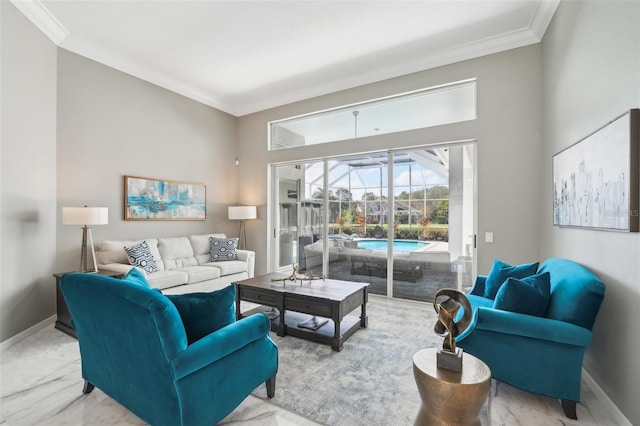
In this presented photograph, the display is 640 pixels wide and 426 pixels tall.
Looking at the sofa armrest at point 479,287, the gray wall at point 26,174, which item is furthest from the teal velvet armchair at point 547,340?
the gray wall at point 26,174

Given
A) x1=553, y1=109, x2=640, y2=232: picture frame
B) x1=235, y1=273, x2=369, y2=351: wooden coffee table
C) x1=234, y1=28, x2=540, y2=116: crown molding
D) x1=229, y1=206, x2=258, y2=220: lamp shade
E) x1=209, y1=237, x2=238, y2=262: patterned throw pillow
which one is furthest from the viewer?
x1=229, y1=206, x2=258, y2=220: lamp shade

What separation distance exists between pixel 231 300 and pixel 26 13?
381 cm

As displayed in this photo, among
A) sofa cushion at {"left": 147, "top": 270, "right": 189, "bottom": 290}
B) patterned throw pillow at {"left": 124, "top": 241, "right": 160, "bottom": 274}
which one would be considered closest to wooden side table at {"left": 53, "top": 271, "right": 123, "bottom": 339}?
sofa cushion at {"left": 147, "top": 270, "right": 189, "bottom": 290}

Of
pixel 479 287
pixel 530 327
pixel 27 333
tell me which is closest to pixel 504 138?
pixel 479 287

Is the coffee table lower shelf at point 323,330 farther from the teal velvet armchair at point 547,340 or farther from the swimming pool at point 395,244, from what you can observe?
the swimming pool at point 395,244

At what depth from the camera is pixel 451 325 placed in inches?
64.1

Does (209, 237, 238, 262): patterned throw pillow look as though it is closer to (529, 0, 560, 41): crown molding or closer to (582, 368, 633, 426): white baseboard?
(582, 368, 633, 426): white baseboard

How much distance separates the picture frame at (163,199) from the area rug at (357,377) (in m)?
3.01

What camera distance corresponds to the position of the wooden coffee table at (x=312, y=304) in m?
2.87

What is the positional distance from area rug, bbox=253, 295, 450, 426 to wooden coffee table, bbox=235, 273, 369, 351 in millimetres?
93

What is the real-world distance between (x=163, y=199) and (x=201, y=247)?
3.24ft

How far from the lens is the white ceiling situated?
319cm

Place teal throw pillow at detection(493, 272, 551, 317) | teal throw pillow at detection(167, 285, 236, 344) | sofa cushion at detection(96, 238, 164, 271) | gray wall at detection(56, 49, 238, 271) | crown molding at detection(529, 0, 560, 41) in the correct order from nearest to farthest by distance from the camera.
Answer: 1. teal throw pillow at detection(167, 285, 236, 344)
2. teal throw pillow at detection(493, 272, 551, 317)
3. crown molding at detection(529, 0, 560, 41)
4. gray wall at detection(56, 49, 238, 271)
5. sofa cushion at detection(96, 238, 164, 271)

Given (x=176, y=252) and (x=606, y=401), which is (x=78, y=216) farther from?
(x=606, y=401)
